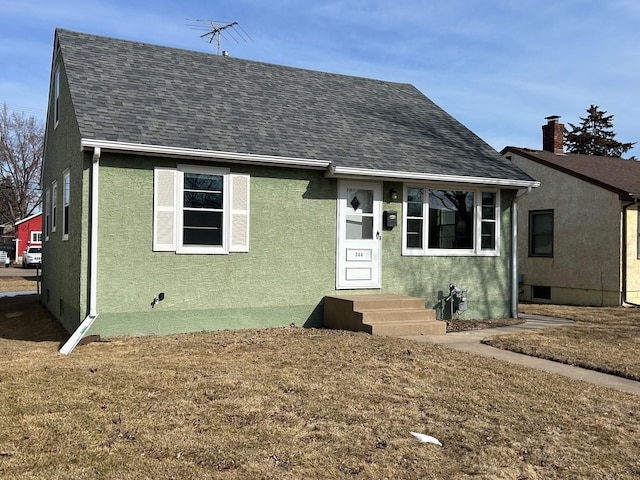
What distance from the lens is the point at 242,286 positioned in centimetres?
998

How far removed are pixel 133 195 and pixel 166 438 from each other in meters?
5.51

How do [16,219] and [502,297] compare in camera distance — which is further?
[16,219]

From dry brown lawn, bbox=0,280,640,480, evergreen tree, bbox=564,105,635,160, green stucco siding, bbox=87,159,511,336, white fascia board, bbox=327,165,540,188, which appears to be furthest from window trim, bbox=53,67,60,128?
evergreen tree, bbox=564,105,635,160

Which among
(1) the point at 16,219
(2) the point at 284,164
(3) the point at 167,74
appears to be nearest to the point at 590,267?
(2) the point at 284,164

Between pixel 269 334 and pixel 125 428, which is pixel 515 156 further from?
pixel 125 428

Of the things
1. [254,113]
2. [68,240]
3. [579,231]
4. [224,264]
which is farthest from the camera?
[579,231]

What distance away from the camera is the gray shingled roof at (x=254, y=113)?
9.80 metres

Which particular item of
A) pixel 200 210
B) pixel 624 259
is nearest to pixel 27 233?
pixel 200 210

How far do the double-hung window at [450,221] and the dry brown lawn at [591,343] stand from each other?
2.38m

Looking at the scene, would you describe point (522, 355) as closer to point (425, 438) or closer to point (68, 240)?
point (425, 438)

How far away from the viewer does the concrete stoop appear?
31.2 ft

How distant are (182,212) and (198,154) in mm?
998

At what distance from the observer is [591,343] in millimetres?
9172

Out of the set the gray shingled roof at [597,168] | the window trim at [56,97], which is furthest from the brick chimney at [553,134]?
the window trim at [56,97]
